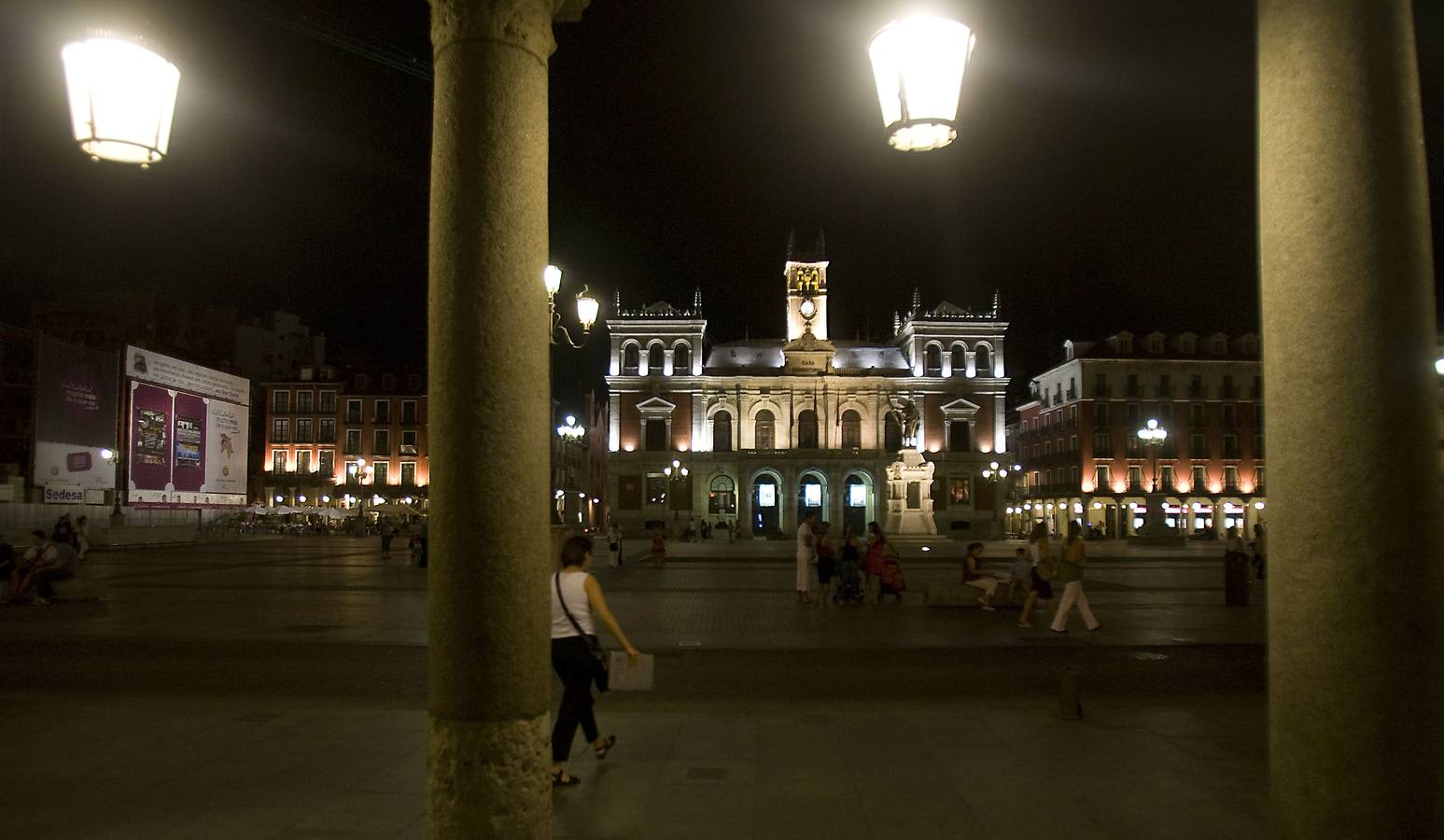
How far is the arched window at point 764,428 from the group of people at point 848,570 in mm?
50581

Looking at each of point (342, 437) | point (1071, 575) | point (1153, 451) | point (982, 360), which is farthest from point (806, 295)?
point (1071, 575)

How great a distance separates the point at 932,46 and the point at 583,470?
100875 millimetres

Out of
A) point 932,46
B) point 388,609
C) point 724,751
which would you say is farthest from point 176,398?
point 932,46

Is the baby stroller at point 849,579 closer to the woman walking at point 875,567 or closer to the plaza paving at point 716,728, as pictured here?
the woman walking at point 875,567

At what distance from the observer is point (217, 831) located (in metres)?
4.83

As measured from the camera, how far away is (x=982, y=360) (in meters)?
69.2

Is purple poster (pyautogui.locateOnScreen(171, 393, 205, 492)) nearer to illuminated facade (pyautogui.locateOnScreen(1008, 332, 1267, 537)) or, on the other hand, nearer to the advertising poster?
the advertising poster

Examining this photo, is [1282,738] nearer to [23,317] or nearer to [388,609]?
[388,609]

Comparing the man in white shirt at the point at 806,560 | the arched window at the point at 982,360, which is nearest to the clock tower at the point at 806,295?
the arched window at the point at 982,360

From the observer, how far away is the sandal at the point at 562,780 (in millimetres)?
5648

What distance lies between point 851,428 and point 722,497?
10404mm

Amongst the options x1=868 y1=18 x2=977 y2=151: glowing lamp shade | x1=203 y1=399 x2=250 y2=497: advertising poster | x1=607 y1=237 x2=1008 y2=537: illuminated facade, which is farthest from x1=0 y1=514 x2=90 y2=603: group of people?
x1=607 y1=237 x2=1008 y2=537: illuminated facade

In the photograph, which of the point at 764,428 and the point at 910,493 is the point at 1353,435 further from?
the point at 764,428

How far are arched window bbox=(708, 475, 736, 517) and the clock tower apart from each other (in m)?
11.4
